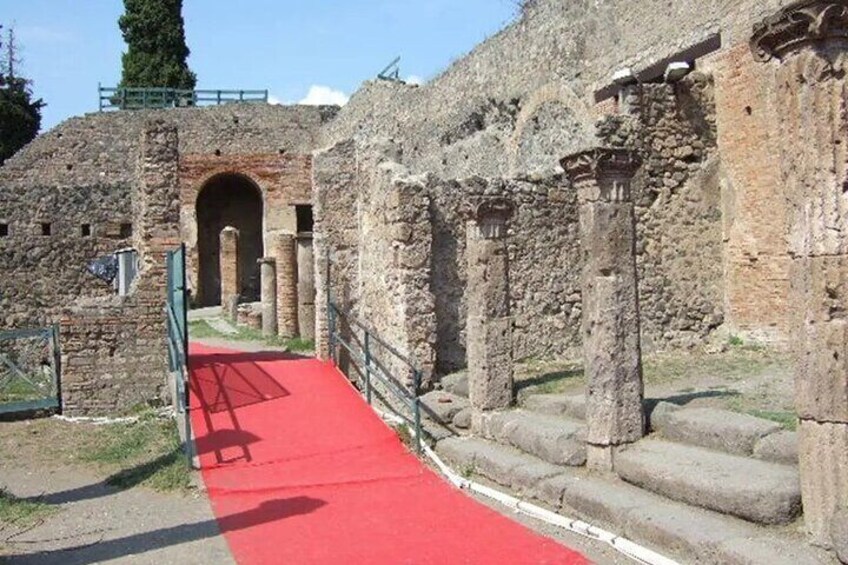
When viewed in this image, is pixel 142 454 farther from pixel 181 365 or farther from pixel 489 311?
pixel 489 311

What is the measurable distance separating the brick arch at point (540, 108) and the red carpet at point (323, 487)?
7.00m

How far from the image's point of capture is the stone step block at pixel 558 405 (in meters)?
8.21

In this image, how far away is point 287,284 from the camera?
56.2 ft

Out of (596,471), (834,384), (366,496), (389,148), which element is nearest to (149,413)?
(389,148)

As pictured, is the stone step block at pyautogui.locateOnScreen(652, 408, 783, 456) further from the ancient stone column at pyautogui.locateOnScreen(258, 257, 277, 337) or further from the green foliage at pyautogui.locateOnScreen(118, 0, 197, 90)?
the green foliage at pyautogui.locateOnScreen(118, 0, 197, 90)

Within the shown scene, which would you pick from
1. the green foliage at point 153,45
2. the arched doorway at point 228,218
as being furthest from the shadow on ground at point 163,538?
the green foliage at point 153,45

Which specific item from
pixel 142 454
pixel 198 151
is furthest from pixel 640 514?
pixel 198 151

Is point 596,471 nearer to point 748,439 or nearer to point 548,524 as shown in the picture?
point 548,524

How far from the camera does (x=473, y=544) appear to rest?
6180 millimetres

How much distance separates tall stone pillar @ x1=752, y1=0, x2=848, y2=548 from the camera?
15.6ft

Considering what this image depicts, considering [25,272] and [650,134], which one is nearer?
[650,134]

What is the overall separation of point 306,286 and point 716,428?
10.3 m

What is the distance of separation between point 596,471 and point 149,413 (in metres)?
7.20

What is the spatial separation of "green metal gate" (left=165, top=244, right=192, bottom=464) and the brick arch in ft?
22.9
